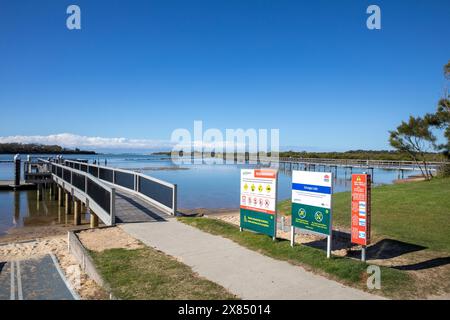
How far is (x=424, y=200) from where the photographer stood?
12594 mm

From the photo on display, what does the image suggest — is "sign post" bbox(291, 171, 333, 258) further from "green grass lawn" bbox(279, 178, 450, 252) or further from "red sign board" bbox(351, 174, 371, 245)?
"green grass lawn" bbox(279, 178, 450, 252)

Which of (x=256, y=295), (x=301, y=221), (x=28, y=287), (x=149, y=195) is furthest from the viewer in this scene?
(x=149, y=195)

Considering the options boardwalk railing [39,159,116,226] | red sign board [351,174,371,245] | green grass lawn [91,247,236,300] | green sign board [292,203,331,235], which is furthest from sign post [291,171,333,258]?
boardwalk railing [39,159,116,226]

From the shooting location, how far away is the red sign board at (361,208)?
20.7ft

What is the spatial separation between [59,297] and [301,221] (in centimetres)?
477

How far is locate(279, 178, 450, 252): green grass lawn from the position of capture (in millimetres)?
8629

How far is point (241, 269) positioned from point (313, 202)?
2.17 meters

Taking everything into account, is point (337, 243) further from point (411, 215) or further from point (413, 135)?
point (413, 135)

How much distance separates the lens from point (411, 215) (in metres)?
10.9

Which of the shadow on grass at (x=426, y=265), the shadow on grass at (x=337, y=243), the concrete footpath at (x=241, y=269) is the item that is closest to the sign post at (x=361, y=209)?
the shadow on grass at (x=426, y=265)

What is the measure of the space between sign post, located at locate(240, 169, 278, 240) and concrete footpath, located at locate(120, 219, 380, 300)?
888 millimetres

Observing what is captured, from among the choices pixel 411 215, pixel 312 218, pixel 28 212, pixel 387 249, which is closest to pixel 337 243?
pixel 387 249
